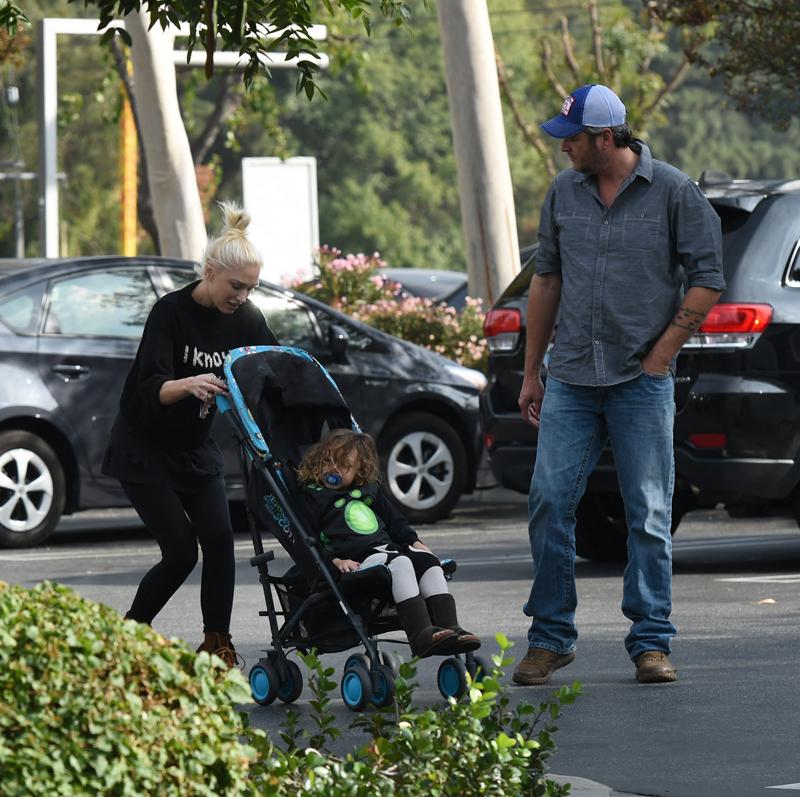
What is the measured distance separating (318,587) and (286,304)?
645 cm

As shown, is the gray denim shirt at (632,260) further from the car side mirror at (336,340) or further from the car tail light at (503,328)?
the car side mirror at (336,340)

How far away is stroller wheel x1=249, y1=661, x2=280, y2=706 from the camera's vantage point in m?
6.60

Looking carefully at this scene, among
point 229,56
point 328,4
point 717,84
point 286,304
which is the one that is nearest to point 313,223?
point 229,56

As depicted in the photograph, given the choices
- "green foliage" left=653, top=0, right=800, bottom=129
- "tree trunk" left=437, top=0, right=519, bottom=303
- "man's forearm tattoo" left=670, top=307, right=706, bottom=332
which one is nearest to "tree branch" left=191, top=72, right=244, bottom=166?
"tree trunk" left=437, top=0, right=519, bottom=303

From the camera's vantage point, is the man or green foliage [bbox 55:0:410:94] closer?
green foliage [bbox 55:0:410:94]

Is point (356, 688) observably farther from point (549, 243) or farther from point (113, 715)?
point (113, 715)

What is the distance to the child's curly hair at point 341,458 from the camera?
657 centimetres

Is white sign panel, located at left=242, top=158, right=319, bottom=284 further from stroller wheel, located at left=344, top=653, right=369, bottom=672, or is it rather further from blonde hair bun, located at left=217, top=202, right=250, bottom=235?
stroller wheel, located at left=344, top=653, right=369, bottom=672

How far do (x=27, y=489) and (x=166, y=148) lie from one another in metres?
6.13

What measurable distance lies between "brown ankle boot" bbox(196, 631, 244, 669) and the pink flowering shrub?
8.58 meters

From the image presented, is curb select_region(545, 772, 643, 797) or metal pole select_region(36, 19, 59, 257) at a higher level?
metal pole select_region(36, 19, 59, 257)

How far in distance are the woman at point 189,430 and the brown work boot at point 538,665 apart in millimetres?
996

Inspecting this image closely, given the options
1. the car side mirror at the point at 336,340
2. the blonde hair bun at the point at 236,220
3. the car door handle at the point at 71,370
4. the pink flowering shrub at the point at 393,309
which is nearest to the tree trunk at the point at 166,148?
the pink flowering shrub at the point at 393,309

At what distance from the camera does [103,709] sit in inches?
137
